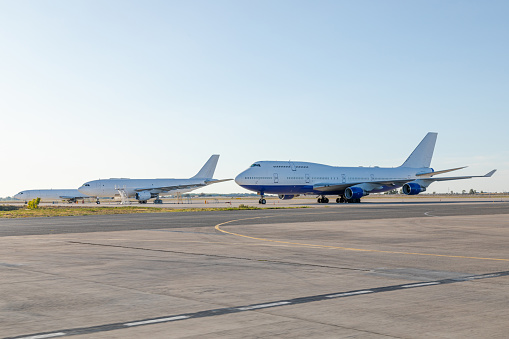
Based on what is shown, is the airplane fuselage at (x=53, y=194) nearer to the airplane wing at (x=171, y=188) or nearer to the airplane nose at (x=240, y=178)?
the airplane wing at (x=171, y=188)

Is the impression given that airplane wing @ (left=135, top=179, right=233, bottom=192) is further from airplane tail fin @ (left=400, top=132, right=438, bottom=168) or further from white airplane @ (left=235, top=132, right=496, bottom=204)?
airplane tail fin @ (left=400, top=132, right=438, bottom=168)

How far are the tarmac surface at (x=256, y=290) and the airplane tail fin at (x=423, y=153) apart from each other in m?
66.8

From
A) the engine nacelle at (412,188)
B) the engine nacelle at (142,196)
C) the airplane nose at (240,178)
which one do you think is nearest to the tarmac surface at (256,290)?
the airplane nose at (240,178)

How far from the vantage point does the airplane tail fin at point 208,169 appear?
103875mm

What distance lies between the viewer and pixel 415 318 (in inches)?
265

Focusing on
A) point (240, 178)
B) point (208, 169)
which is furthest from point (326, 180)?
point (208, 169)

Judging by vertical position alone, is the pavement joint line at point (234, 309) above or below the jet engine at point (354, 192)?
below

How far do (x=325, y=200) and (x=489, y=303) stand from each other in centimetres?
6286

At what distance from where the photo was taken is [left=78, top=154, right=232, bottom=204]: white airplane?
85.3 m

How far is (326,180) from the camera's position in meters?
68.6

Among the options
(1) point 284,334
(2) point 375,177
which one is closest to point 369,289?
(1) point 284,334

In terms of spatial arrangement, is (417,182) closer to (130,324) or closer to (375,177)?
(375,177)

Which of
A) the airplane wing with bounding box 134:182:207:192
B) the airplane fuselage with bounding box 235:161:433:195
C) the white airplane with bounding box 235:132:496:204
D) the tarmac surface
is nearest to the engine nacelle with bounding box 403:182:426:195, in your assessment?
the white airplane with bounding box 235:132:496:204

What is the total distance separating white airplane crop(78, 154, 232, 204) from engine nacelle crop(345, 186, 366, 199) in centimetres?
3264
